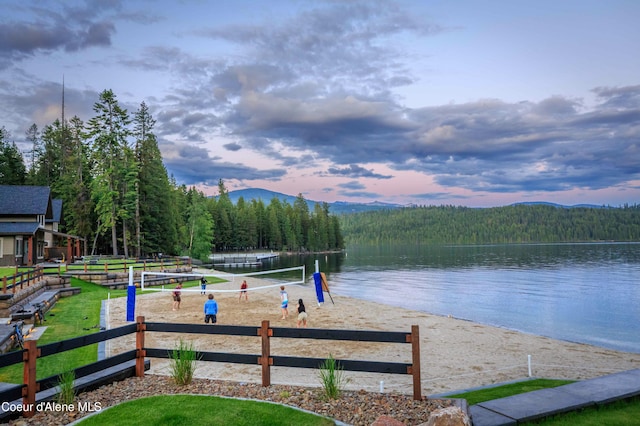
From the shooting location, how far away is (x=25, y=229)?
35438mm

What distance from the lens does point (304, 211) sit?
14450 cm

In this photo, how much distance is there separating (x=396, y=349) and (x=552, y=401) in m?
9.95

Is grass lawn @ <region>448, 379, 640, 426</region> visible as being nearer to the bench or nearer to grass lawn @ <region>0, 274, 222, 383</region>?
grass lawn @ <region>0, 274, 222, 383</region>

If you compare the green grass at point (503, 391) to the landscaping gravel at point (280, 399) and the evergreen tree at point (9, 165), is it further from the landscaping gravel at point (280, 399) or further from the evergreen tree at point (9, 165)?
the evergreen tree at point (9, 165)

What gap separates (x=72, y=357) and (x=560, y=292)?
1590 inches

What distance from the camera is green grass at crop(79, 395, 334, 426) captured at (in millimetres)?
6016

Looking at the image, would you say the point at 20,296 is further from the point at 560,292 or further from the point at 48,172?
the point at 48,172

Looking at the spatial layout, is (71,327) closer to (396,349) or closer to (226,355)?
(396,349)

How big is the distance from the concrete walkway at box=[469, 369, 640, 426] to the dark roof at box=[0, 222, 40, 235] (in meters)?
38.2

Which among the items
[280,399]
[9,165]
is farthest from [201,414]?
[9,165]

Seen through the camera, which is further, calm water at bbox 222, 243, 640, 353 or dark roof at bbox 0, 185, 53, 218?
dark roof at bbox 0, 185, 53, 218

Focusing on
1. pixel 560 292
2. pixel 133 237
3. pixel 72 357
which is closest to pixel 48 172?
pixel 133 237

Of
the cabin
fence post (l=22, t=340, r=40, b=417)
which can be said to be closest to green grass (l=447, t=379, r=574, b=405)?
fence post (l=22, t=340, r=40, b=417)

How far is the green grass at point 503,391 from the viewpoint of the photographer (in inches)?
314
